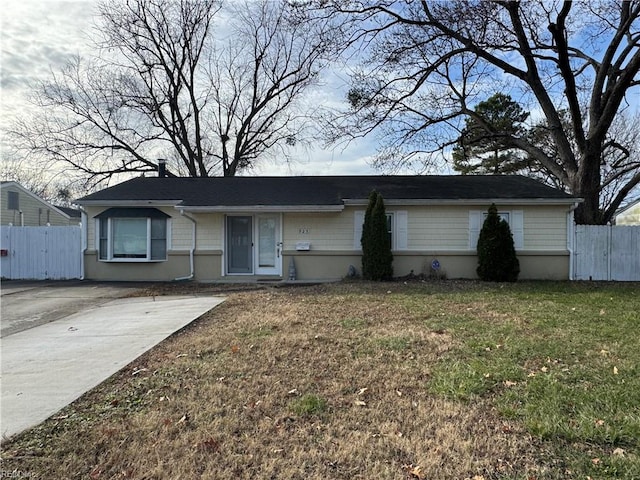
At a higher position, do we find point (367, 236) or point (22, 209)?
point (22, 209)

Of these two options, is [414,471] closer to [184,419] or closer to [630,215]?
[184,419]

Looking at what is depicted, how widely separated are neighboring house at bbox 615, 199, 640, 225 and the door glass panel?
831 inches

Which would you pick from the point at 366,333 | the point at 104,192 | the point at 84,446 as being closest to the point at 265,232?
the point at 104,192

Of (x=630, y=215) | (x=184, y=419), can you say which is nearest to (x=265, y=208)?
(x=184, y=419)

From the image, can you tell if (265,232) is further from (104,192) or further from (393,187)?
(104,192)

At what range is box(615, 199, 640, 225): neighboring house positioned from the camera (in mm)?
21734

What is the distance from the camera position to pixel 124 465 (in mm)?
2510

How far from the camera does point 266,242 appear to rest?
1277cm

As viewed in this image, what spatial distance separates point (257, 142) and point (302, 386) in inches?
943

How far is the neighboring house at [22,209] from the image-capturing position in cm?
2247

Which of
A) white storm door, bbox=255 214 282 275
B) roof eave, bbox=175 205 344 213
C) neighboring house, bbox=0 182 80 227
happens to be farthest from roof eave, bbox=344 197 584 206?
neighboring house, bbox=0 182 80 227

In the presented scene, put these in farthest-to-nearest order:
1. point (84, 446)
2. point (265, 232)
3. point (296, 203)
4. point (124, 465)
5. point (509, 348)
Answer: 1. point (265, 232)
2. point (296, 203)
3. point (509, 348)
4. point (84, 446)
5. point (124, 465)

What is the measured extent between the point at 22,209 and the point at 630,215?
36814 millimetres

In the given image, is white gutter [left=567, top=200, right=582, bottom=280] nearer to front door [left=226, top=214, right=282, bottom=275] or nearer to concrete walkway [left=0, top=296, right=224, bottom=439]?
front door [left=226, top=214, right=282, bottom=275]
